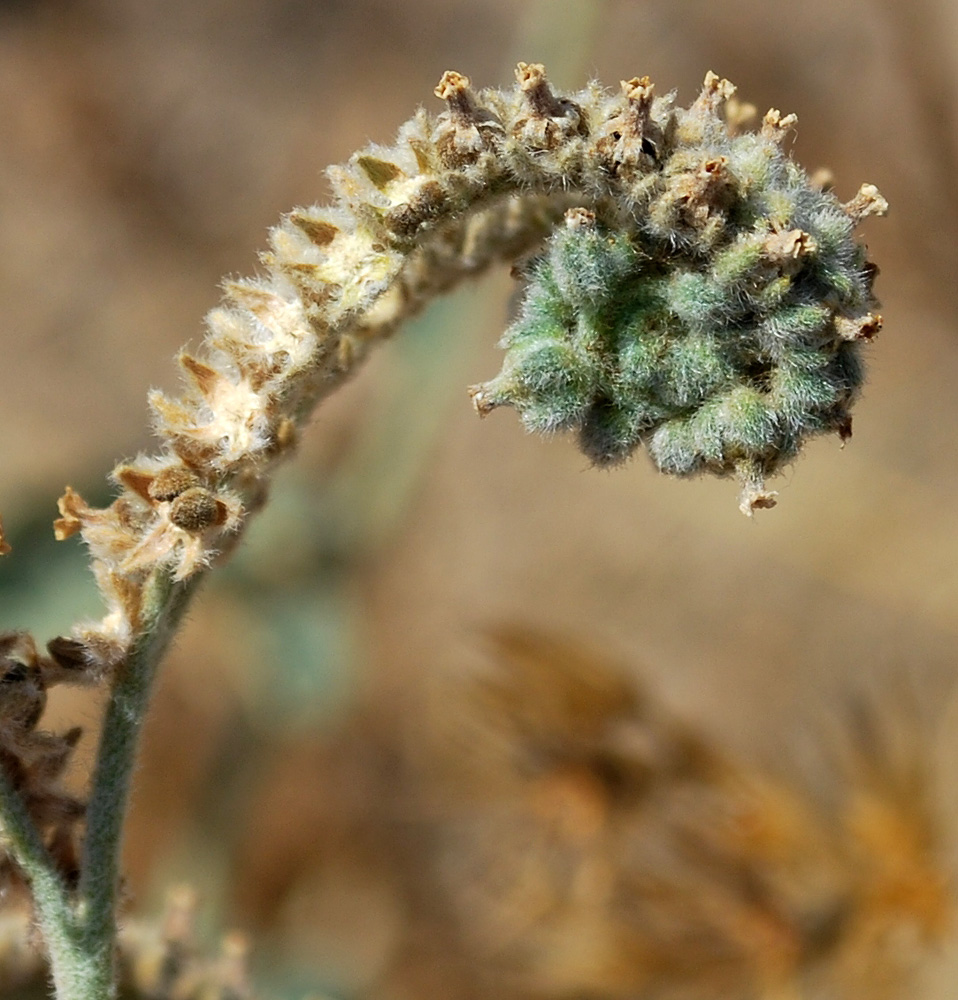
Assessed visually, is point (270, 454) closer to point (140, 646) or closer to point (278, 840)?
point (140, 646)

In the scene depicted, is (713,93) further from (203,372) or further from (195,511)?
(195,511)

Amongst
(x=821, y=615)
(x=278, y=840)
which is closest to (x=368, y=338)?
(x=278, y=840)

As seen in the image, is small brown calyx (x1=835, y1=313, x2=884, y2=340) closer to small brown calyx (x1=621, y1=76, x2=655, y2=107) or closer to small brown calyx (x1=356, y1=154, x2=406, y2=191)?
small brown calyx (x1=621, y1=76, x2=655, y2=107)

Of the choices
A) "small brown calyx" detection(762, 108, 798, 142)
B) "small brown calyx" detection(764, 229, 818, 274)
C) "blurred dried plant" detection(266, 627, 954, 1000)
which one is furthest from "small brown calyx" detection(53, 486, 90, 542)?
"blurred dried plant" detection(266, 627, 954, 1000)

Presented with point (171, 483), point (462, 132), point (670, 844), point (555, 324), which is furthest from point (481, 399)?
point (670, 844)

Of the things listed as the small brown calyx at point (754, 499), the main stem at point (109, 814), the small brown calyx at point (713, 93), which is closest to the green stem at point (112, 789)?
the main stem at point (109, 814)
